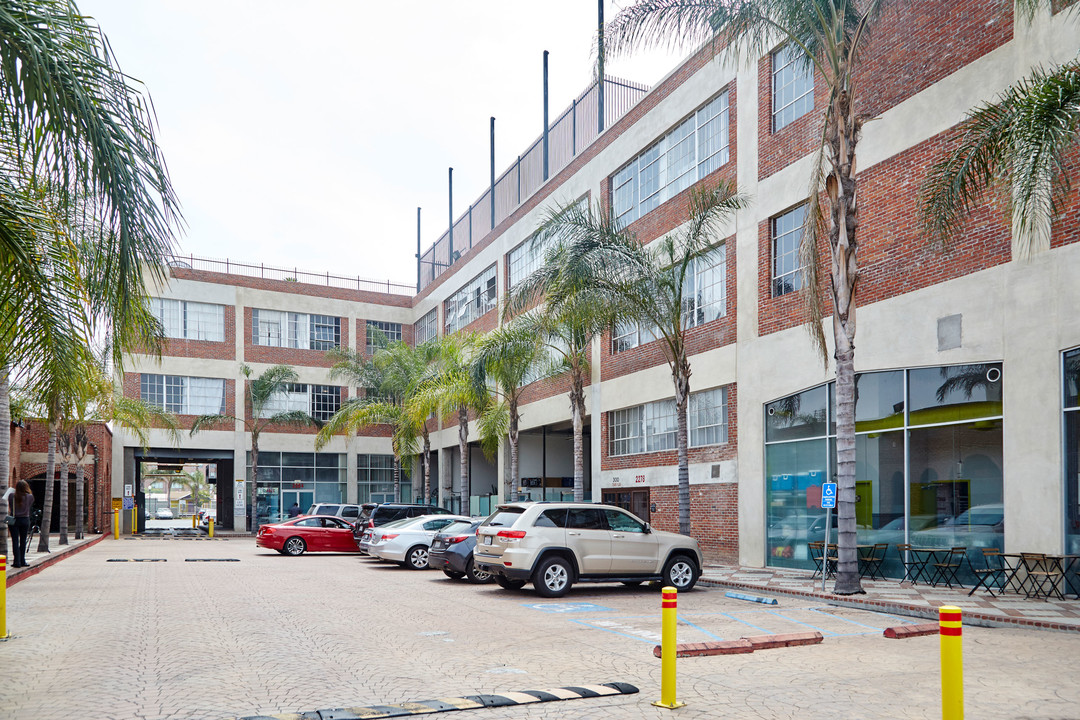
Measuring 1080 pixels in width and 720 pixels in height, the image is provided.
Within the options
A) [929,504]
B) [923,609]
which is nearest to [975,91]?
[929,504]

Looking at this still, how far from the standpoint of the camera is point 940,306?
1738 cm

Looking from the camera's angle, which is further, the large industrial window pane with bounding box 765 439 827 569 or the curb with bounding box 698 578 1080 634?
the large industrial window pane with bounding box 765 439 827 569

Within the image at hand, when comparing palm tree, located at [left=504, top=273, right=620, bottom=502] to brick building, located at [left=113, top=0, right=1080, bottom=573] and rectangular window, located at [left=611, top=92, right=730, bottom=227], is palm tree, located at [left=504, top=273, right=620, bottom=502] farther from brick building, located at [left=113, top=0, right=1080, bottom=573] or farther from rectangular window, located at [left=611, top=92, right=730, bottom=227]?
rectangular window, located at [left=611, top=92, right=730, bottom=227]

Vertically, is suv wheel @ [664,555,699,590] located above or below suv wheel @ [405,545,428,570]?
above

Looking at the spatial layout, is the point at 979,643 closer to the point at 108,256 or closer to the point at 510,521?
the point at 510,521

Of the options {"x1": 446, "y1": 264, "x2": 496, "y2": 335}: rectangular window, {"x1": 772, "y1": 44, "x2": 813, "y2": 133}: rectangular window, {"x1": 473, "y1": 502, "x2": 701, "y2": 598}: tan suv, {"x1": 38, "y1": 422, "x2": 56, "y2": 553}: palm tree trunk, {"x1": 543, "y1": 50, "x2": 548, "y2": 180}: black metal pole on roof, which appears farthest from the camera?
{"x1": 446, "y1": 264, "x2": 496, "y2": 335}: rectangular window

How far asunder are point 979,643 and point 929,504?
264 inches

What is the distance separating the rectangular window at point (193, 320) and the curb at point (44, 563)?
14.1 m

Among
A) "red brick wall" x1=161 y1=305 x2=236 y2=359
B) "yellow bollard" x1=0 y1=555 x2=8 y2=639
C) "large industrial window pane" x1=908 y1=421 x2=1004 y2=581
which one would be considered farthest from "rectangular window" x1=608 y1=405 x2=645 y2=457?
"red brick wall" x1=161 y1=305 x2=236 y2=359

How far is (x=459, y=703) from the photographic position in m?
7.48

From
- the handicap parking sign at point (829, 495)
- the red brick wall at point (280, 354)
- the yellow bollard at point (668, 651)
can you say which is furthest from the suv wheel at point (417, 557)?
the red brick wall at point (280, 354)

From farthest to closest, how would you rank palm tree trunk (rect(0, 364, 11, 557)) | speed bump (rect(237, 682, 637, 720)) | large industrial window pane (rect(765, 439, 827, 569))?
1. large industrial window pane (rect(765, 439, 827, 569))
2. palm tree trunk (rect(0, 364, 11, 557))
3. speed bump (rect(237, 682, 637, 720))

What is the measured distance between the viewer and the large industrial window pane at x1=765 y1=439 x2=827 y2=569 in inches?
802

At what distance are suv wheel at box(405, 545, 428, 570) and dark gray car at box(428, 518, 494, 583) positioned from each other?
294 centimetres
